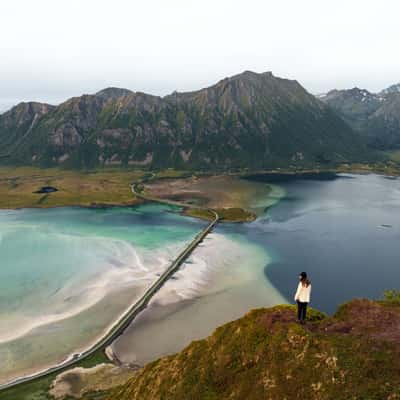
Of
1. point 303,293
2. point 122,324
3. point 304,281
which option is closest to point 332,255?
point 122,324

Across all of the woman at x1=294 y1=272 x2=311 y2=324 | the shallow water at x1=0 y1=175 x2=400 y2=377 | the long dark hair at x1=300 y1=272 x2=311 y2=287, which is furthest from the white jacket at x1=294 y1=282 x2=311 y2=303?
the shallow water at x1=0 y1=175 x2=400 y2=377

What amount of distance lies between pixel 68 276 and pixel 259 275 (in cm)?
6903

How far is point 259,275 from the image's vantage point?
11988 centimetres

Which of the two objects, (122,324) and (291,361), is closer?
(291,361)

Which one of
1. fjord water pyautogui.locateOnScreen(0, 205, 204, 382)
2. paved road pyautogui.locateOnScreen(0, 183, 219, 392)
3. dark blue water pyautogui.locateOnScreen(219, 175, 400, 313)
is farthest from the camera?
dark blue water pyautogui.locateOnScreen(219, 175, 400, 313)

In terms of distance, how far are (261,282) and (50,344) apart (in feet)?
221

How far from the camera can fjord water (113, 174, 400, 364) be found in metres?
85.4

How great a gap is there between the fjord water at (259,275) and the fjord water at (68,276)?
11.2 m

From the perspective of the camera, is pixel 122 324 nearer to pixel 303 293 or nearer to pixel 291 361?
pixel 291 361

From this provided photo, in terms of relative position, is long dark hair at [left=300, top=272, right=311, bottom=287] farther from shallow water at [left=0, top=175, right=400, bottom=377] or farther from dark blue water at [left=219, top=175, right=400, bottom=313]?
dark blue water at [left=219, top=175, right=400, bottom=313]

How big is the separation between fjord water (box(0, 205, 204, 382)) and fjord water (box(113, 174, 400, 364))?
36.8ft

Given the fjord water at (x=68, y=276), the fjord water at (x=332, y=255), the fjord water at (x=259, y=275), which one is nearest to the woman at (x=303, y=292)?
the fjord water at (x=259, y=275)

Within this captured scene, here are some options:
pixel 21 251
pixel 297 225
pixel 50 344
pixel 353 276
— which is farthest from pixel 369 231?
pixel 21 251

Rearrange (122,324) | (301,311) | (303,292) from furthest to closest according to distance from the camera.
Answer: (122,324) → (301,311) → (303,292)
